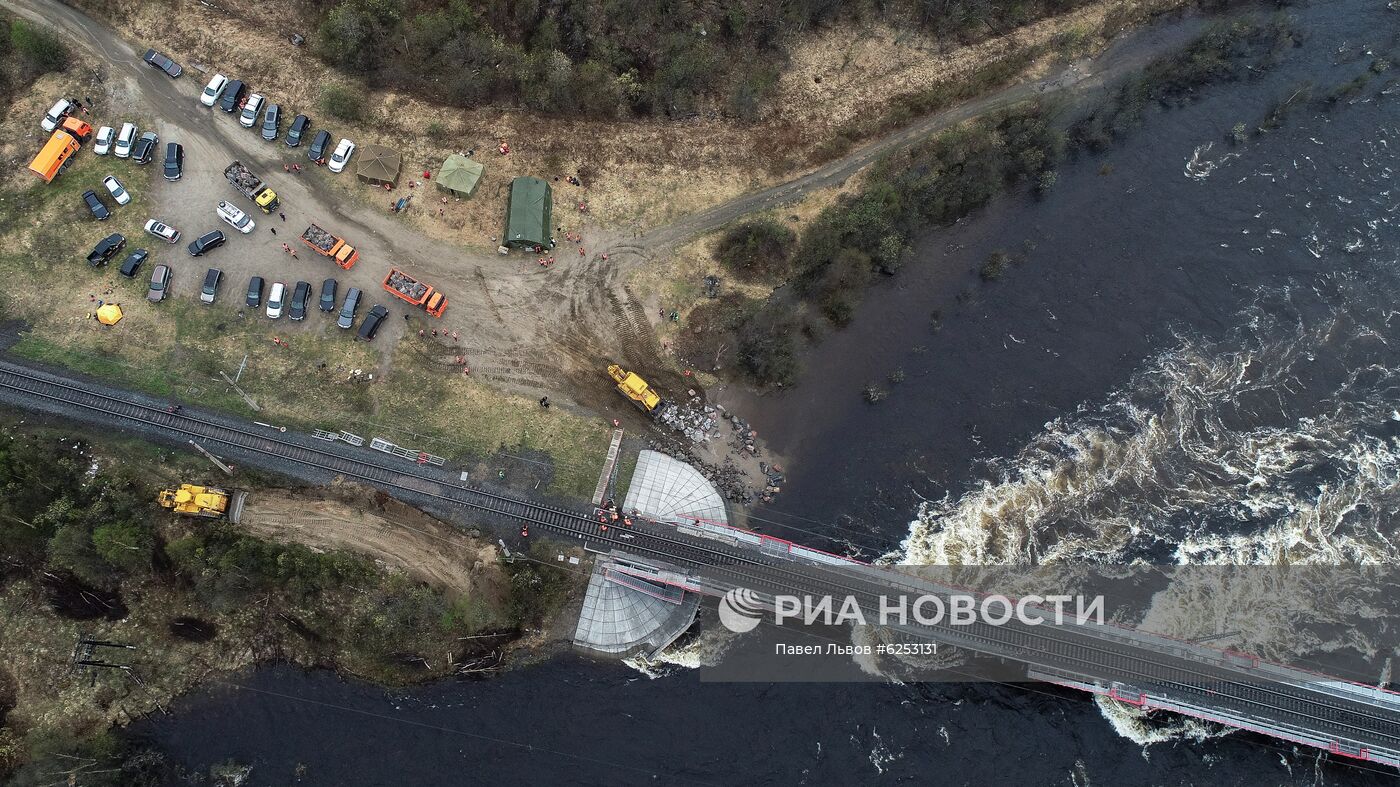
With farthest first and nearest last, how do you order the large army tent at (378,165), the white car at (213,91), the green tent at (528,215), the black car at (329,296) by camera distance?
the white car at (213,91) < the large army tent at (378,165) < the green tent at (528,215) < the black car at (329,296)

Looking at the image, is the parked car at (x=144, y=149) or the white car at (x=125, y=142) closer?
the white car at (x=125, y=142)

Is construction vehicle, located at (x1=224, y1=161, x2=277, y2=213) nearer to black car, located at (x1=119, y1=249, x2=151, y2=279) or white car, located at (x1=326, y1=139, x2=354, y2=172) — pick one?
white car, located at (x1=326, y1=139, x2=354, y2=172)

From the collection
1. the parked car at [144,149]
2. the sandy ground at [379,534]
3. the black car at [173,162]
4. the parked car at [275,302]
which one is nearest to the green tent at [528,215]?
the parked car at [275,302]

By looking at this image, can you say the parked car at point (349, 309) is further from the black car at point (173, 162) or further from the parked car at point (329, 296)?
the black car at point (173, 162)

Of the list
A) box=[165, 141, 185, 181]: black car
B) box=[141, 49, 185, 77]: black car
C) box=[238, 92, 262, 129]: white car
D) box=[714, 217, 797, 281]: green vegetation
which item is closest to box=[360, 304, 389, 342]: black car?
box=[165, 141, 185, 181]: black car

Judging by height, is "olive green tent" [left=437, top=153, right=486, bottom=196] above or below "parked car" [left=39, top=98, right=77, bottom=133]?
above

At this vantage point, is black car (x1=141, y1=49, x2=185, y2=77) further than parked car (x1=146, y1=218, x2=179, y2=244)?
Yes
